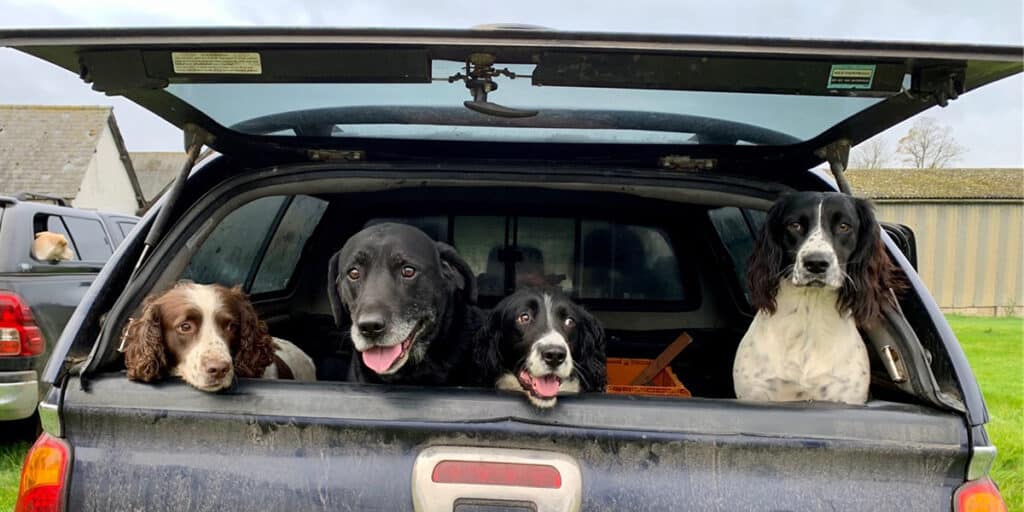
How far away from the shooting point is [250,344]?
2705 mm

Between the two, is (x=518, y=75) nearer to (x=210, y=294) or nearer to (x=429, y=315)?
(x=429, y=315)

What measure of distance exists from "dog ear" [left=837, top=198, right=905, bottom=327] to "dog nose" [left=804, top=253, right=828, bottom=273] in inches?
3.0

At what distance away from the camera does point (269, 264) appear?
164 inches

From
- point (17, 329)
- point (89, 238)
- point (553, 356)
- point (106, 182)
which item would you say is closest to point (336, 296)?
point (553, 356)

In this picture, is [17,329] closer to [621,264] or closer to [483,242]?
[483,242]

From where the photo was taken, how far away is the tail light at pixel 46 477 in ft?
5.42

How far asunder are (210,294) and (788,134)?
218 cm

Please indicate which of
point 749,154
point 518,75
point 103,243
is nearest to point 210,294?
point 518,75

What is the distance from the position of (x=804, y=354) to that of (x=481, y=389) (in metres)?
1.41

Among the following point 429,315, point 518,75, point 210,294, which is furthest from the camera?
point 210,294

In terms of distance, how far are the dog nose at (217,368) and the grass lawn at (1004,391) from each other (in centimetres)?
215

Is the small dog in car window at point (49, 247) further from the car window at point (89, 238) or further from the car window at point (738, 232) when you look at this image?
the car window at point (738, 232)

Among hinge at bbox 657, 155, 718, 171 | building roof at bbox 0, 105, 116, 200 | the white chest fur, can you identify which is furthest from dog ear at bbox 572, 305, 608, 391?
building roof at bbox 0, 105, 116, 200

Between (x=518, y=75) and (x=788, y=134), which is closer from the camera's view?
(x=518, y=75)
